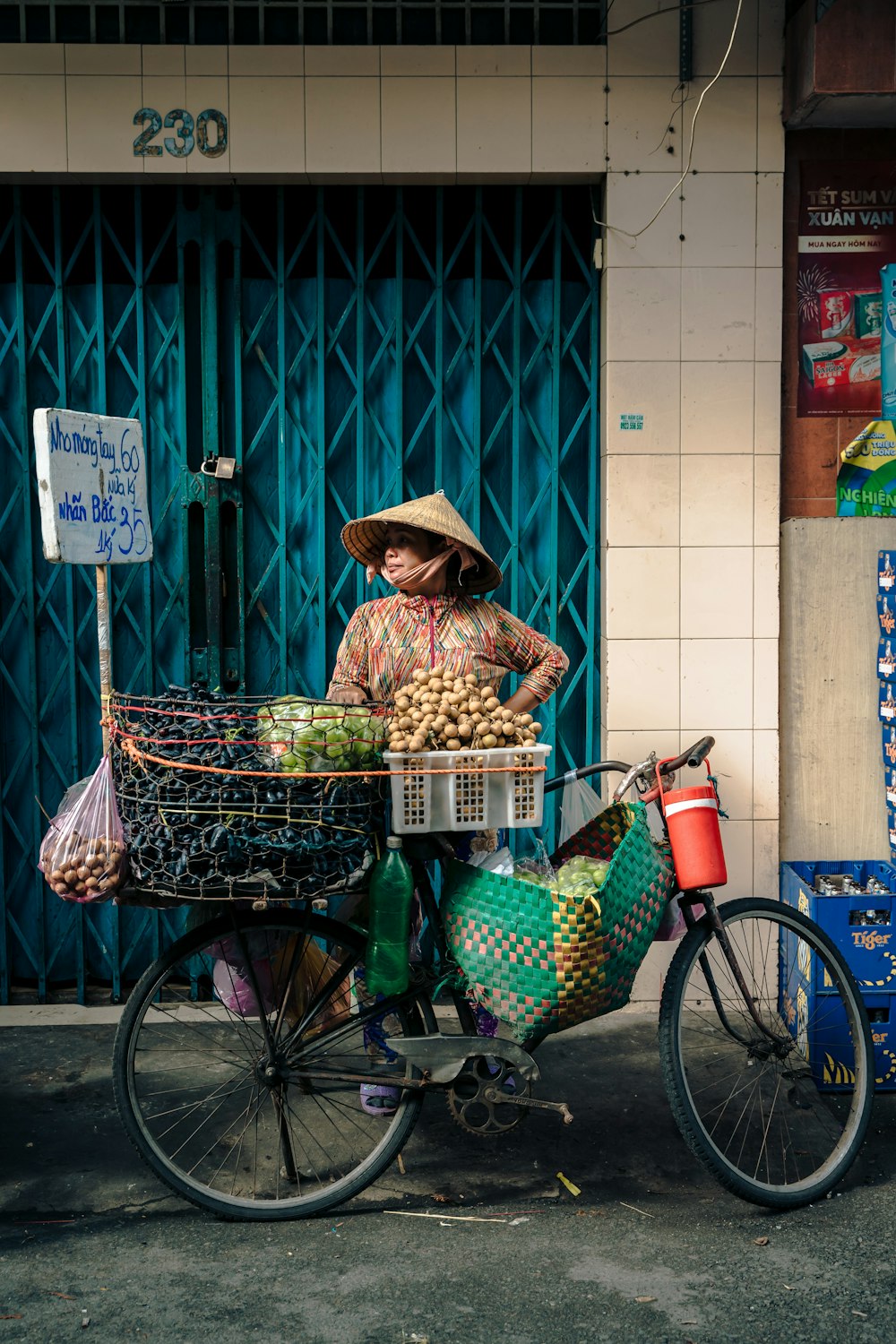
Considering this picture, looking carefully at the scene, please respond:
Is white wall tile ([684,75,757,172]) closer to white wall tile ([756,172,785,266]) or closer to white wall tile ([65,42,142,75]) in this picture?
white wall tile ([756,172,785,266])

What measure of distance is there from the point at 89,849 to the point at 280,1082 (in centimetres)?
89

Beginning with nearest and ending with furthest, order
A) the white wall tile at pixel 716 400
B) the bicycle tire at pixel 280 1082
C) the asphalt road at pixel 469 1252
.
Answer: the asphalt road at pixel 469 1252 → the bicycle tire at pixel 280 1082 → the white wall tile at pixel 716 400

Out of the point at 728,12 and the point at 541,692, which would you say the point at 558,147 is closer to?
the point at 728,12

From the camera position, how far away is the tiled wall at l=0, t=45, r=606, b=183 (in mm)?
4750

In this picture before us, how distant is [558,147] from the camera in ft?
15.9

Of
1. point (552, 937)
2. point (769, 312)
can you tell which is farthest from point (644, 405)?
point (552, 937)

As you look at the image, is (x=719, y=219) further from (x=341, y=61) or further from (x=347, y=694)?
(x=347, y=694)

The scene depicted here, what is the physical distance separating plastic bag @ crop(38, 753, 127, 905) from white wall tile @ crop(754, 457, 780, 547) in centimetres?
289

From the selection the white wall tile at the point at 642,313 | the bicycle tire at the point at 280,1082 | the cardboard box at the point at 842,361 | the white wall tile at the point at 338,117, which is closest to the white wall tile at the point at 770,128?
the white wall tile at the point at 642,313

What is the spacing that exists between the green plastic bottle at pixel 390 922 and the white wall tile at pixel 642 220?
2.77 m

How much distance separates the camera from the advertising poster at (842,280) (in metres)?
5.01

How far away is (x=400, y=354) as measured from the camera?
199 inches

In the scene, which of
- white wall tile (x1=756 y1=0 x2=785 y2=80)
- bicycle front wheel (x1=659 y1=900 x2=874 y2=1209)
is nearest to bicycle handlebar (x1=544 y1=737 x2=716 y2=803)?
bicycle front wheel (x1=659 y1=900 x2=874 y2=1209)

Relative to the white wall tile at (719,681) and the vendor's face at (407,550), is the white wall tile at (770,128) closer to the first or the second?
the white wall tile at (719,681)
